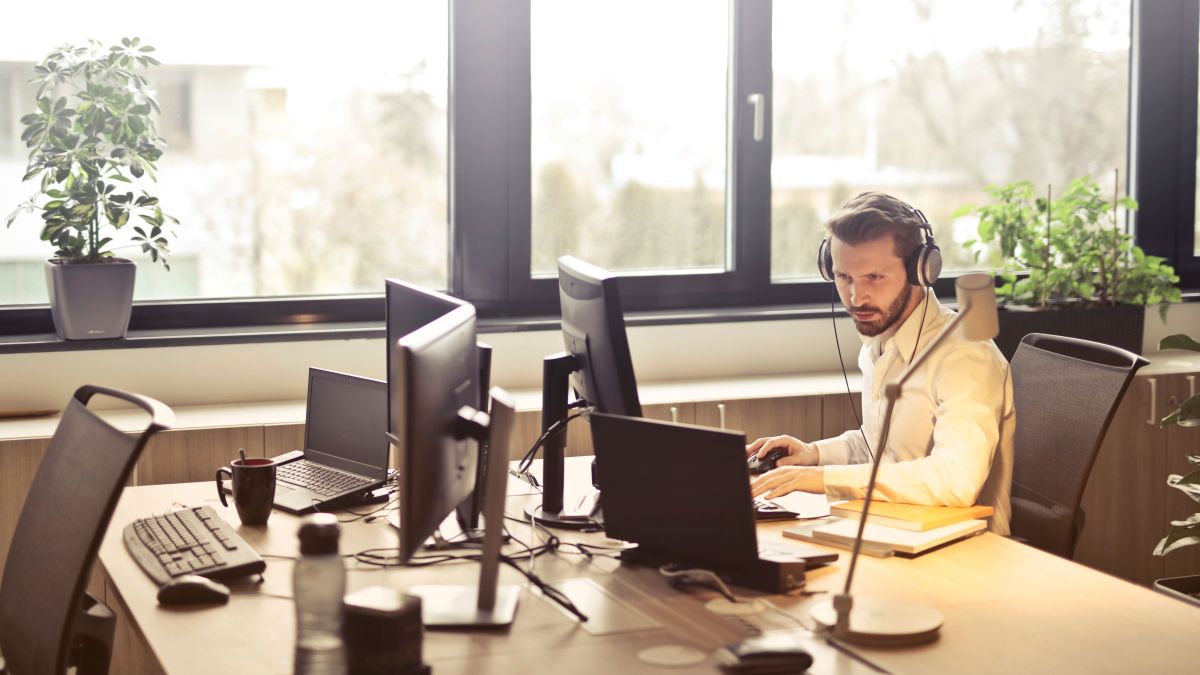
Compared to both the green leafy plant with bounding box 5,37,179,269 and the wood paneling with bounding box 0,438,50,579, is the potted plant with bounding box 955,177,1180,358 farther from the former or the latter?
the wood paneling with bounding box 0,438,50,579

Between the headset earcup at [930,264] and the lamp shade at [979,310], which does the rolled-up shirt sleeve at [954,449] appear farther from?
the lamp shade at [979,310]

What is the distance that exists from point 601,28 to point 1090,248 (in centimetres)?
160

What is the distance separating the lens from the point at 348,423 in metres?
2.52

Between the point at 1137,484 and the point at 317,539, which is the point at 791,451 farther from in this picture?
the point at 1137,484

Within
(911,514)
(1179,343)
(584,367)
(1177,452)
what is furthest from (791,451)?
(1177,452)

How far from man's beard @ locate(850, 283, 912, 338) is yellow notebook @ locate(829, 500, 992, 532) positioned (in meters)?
0.40

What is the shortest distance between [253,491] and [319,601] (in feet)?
2.38

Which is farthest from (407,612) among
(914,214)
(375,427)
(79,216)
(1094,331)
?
(1094,331)

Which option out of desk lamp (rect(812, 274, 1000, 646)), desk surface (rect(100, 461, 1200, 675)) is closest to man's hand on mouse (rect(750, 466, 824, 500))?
desk surface (rect(100, 461, 1200, 675))

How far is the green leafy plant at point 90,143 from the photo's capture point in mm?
3000

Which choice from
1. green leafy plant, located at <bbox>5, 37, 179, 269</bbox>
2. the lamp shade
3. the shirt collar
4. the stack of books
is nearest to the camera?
the lamp shade

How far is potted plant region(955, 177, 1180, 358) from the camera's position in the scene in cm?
378

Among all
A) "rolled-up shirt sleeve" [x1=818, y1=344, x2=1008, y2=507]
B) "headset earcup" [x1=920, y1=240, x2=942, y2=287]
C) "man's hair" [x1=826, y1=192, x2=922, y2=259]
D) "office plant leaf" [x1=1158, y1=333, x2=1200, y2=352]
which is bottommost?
"rolled-up shirt sleeve" [x1=818, y1=344, x2=1008, y2=507]

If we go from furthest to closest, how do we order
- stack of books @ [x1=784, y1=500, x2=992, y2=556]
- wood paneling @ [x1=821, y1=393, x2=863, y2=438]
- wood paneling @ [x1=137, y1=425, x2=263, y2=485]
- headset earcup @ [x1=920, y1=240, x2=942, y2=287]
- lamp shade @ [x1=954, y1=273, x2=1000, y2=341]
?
wood paneling @ [x1=821, y1=393, x2=863, y2=438]
wood paneling @ [x1=137, y1=425, x2=263, y2=485]
headset earcup @ [x1=920, y1=240, x2=942, y2=287]
stack of books @ [x1=784, y1=500, x2=992, y2=556]
lamp shade @ [x1=954, y1=273, x2=1000, y2=341]
